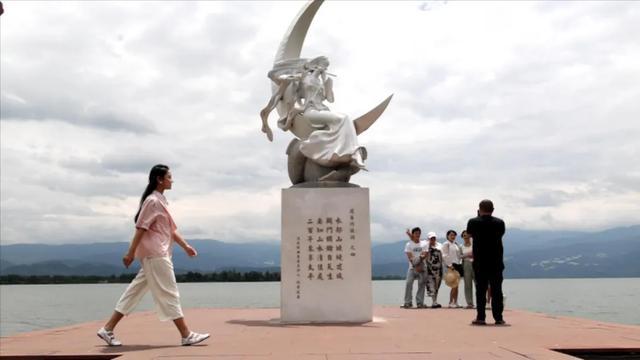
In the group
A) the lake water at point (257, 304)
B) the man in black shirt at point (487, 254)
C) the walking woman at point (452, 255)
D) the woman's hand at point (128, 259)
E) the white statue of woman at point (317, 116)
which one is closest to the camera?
the woman's hand at point (128, 259)

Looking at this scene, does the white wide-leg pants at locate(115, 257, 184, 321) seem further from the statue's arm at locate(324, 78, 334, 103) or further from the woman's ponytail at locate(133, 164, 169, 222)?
the statue's arm at locate(324, 78, 334, 103)

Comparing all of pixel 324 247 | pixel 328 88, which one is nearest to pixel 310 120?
pixel 328 88

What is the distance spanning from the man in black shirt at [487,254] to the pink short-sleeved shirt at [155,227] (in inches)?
129

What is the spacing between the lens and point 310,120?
788cm

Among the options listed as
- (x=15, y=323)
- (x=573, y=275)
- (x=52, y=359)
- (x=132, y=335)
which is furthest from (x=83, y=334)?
(x=573, y=275)

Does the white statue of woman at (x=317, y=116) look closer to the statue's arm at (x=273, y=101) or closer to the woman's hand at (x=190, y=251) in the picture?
the statue's arm at (x=273, y=101)

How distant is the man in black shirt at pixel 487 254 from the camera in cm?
676

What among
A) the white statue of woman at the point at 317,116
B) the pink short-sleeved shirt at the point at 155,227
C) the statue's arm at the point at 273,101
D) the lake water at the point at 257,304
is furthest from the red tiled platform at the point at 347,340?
the lake water at the point at 257,304

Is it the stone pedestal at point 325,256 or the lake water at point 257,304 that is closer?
the stone pedestal at point 325,256

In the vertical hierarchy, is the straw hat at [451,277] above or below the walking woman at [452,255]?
below

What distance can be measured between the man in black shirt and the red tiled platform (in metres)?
0.28

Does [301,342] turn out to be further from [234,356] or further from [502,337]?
[502,337]

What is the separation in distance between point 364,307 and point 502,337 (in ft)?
6.91

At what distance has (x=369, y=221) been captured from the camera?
Answer: 24.9 ft
